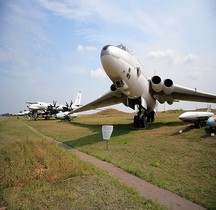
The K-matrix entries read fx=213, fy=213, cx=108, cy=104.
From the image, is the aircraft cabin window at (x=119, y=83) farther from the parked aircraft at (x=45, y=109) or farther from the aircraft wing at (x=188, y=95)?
the parked aircraft at (x=45, y=109)

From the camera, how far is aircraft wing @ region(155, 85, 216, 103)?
1769cm

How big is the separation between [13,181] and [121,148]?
18.5 feet

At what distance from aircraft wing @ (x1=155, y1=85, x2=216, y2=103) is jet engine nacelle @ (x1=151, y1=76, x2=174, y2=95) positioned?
1.19 metres

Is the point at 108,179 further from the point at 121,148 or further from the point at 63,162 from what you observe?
the point at 121,148

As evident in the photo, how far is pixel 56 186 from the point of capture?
17.8 ft

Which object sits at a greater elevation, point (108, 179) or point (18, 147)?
point (18, 147)

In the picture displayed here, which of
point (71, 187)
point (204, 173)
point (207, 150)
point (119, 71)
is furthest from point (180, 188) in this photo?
point (119, 71)

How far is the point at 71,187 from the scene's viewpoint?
5.29 metres

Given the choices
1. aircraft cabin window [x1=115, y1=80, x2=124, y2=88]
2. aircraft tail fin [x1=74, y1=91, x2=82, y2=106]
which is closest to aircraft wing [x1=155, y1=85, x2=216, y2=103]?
aircraft cabin window [x1=115, y1=80, x2=124, y2=88]

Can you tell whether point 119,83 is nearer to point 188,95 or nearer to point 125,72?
point 125,72

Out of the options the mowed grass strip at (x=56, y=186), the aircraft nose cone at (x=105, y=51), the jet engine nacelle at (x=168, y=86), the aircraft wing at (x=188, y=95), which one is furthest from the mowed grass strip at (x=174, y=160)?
the aircraft wing at (x=188, y=95)

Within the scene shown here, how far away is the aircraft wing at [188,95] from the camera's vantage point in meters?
17.7

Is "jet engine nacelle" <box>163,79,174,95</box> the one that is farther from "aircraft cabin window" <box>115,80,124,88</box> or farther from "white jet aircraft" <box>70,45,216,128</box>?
"aircraft cabin window" <box>115,80,124,88</box>

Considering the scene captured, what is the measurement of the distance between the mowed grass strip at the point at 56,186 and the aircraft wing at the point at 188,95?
1271 cm
